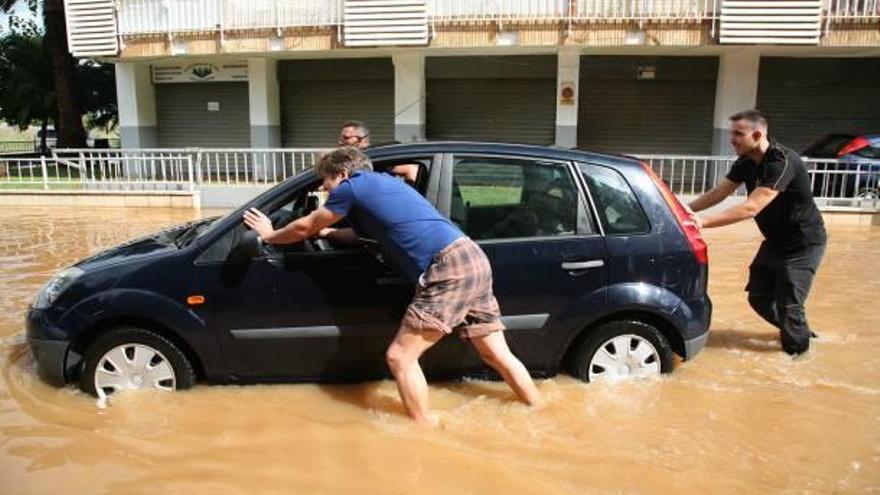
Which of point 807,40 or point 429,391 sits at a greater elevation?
point 807,40

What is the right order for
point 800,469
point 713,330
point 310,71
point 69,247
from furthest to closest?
point 310,71
point 69,247
point 713,330
point 800,469

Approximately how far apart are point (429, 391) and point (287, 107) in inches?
Result: 650

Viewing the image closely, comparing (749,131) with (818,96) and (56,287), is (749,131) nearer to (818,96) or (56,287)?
(56,287)

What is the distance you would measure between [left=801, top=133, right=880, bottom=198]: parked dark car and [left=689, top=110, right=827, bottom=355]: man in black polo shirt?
7646 mm

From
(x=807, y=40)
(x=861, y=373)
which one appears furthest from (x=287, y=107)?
(x=861, y=373)

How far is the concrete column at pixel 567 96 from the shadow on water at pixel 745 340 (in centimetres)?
1123

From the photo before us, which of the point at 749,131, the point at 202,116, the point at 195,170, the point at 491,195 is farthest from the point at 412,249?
the point at 202,116

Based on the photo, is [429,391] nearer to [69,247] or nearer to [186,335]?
[186,335]

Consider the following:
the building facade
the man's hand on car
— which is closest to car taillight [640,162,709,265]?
the man's hand on car

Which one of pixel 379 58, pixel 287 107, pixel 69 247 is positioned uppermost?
pixel 379 58

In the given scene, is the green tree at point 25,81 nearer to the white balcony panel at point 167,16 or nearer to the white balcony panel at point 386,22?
the white balcony panel at point 167,16

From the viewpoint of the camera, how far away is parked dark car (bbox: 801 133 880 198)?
39.8 ft

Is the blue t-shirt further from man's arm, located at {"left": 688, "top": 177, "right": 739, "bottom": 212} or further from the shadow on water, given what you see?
the shadow on water

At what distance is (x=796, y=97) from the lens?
1755cm
